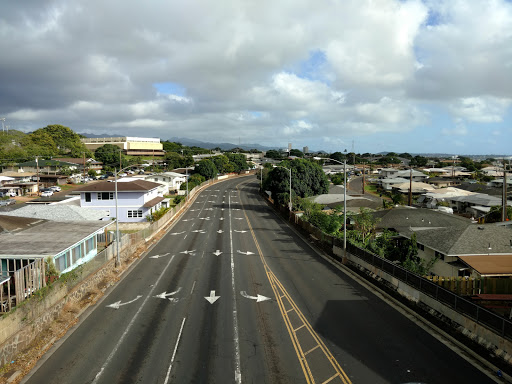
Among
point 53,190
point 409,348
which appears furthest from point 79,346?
point 53,190

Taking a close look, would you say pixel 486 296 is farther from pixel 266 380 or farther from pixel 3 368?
pixel 3 368

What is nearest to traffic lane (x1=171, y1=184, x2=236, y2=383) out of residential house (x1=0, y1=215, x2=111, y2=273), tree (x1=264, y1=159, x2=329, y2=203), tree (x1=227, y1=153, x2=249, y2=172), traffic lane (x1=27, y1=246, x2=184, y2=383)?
traffic lane (x1=27, y1=246, x2=184, y2=383)

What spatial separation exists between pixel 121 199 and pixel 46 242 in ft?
99.5

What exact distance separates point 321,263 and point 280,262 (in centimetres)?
334

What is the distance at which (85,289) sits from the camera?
70.4ft

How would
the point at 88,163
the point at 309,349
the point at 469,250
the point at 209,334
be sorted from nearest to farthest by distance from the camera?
1. the point at 309,349
2. the point at 209,334
3. the point at 469,250
4. the point at 88,163

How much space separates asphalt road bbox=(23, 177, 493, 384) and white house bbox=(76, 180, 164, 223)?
2611 centimetres

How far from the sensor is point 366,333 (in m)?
16.0

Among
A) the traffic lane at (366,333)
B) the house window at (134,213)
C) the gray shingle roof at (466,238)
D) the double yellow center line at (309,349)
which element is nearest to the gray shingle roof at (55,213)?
the house window at (134,213)

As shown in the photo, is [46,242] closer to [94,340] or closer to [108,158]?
[94,340]

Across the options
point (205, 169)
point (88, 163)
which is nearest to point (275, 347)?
point (205, 169)

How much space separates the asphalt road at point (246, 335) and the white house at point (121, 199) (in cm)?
2611

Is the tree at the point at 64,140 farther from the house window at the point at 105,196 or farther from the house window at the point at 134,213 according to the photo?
the house window at the point at 134,213

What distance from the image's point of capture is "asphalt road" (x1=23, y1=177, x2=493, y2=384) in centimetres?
1298
